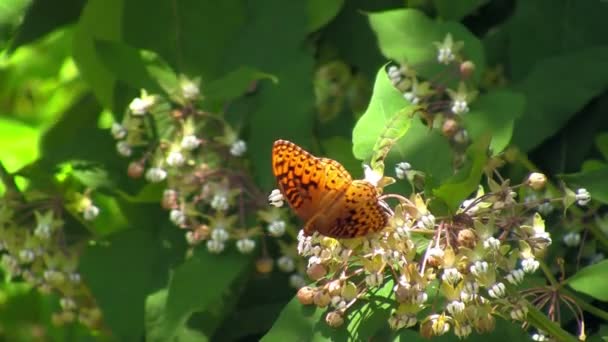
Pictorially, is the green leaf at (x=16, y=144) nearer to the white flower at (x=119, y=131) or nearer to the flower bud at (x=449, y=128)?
the white flower at (x=119, y=131)

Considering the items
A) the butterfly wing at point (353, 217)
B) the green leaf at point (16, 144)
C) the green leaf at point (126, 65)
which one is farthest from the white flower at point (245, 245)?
the green leaf at point (16, 144)

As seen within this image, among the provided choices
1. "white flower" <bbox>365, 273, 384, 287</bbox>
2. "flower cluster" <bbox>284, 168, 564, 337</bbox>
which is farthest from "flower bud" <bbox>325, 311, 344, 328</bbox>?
"white flower" <bbox>365, 273, 384, 287</bbox>

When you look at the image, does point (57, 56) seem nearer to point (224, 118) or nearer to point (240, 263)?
point (224, 118)

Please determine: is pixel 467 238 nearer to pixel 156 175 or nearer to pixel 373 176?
pixel 373 176

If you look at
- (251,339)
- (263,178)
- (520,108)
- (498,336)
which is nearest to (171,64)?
(263,178)

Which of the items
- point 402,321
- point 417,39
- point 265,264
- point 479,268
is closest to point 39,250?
point 265,264

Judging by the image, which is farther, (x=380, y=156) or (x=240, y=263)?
(x=240, y=263)
